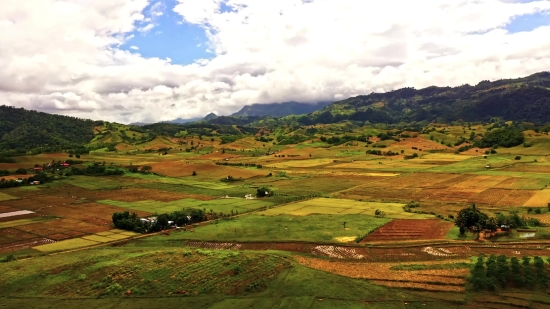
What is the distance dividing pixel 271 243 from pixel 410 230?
73.9ft

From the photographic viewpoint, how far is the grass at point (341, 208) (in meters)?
73.8

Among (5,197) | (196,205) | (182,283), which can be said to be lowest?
(182,283)

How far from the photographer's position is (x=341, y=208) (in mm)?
80625

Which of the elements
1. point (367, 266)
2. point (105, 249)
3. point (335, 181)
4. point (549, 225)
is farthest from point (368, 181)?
point (105, 249)

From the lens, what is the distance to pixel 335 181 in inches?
4803

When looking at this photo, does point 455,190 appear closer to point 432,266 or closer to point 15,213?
point 432,266

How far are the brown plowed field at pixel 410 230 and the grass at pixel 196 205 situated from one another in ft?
103

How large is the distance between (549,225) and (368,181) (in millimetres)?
61921

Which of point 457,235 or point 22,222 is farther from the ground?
point 22,222

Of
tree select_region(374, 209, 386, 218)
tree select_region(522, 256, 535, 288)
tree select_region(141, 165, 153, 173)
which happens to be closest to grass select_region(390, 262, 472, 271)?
tree select_region(522, 256, 535, 288)

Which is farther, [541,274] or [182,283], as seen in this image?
[182,283]

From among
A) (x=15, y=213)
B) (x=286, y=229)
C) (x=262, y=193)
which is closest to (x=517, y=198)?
(x=286, y=229)

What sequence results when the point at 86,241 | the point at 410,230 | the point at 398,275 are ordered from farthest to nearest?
the point at 86,241
the point at 410,230
the point at 398,275

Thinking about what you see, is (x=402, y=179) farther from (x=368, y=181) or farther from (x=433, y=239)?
(x=433, y=239)
